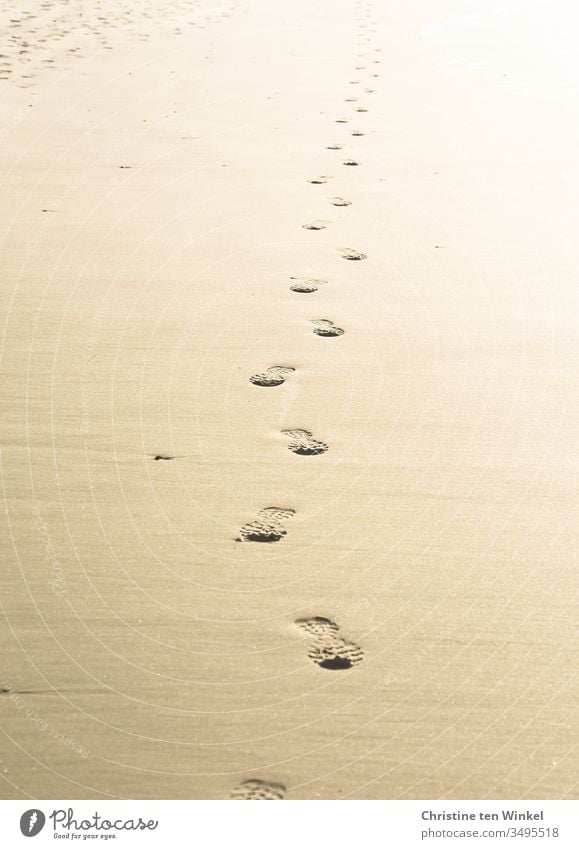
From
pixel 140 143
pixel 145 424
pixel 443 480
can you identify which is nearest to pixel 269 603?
pixel 443 480

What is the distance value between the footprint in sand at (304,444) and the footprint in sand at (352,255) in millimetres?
1779

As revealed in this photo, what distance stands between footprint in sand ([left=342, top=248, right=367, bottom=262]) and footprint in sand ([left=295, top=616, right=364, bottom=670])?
278 centimetres

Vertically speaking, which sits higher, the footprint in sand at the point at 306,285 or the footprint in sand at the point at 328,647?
the footprint in sand at the point at 306,285

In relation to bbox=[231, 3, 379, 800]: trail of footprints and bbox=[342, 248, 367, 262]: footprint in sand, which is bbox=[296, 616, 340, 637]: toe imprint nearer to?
bbox=[231, 3, 379, 800]: trail of footprints

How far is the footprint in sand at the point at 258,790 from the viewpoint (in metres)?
2.16

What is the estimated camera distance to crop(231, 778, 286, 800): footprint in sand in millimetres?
2164

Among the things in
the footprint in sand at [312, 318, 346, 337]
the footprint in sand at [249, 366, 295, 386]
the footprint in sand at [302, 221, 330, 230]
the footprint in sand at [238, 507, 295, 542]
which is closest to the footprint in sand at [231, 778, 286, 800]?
the footprint in sand at [238, 507, 295, 542]

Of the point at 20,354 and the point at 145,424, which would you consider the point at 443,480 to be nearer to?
the point at 145,424

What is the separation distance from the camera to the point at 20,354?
158 inches

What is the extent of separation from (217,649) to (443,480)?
3.55 ft

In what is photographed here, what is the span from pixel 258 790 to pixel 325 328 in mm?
2458
